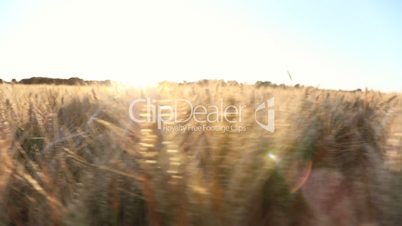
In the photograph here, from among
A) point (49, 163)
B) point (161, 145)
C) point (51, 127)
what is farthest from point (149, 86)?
point (161, 145)

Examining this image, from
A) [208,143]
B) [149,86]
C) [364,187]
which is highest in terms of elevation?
[149,86]

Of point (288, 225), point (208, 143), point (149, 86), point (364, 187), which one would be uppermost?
point (149, 86)

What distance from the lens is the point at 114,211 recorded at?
1.28m

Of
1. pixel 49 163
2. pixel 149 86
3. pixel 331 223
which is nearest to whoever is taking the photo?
pixel 331 223

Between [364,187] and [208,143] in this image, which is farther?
[208,143]

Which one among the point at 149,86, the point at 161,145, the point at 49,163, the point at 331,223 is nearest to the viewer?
the point at 331,223

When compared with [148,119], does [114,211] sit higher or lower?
lower

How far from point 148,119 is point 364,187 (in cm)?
67

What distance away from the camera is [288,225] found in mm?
1214

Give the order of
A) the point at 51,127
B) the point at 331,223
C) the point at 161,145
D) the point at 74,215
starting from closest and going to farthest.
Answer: the point at 331,223, the point at 74,215, the point at 161,145, the point at 51,127

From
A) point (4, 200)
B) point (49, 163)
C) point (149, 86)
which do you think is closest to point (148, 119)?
point (49, 163)

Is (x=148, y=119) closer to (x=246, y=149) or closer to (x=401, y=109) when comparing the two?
(x=246, y=149)

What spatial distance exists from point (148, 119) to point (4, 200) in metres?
0.52

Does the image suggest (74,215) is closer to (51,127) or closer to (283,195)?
(283,195)
